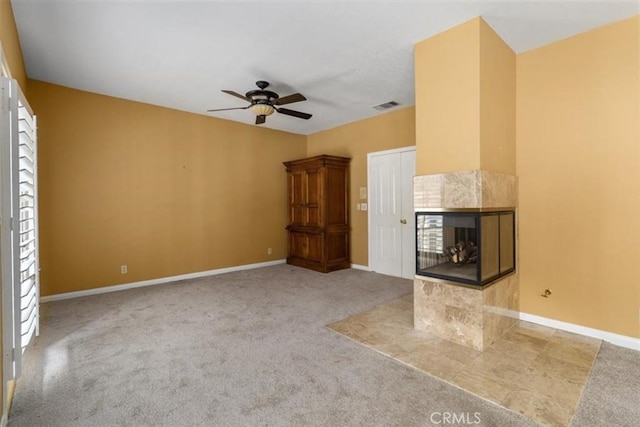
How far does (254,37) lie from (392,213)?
3403mm

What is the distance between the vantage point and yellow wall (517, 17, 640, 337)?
8.39ft

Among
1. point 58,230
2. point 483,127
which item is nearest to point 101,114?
point 58,230

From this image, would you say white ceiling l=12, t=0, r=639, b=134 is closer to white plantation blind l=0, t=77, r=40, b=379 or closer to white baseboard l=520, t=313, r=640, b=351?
white plantation blind l=0, t=77, r=40, b=379

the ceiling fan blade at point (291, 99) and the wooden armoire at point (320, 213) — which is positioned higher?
the ceiling fan blade at point (291, 99)

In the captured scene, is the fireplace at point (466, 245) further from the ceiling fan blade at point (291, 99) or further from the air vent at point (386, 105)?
the air vent at point (386, 105)

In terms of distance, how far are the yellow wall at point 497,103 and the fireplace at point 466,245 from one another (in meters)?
0.46

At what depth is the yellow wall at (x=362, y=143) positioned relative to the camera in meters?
5.04

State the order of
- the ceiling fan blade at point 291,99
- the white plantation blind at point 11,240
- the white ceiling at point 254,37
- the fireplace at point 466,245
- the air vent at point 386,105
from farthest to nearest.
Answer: the air vent at point 386,105
the ceiling fan blade at point 291,99
the fireplace at point 466,245
the white ceiling at point 254,37
the white plantation blind at point 11,240

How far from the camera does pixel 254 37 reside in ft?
9.34

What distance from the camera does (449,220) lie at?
2.70 m

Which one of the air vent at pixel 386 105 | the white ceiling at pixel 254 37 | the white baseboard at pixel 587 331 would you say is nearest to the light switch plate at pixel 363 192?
the air vent at pixel 386 105

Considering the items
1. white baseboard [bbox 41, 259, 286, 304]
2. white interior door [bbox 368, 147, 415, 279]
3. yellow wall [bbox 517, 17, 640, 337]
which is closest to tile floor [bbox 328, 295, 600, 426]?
yellow wall [bbox 517, 17, 640, 337]

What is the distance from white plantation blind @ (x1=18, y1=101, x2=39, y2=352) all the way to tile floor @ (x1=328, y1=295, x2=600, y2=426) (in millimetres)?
2310

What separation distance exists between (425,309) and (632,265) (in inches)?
68.4
